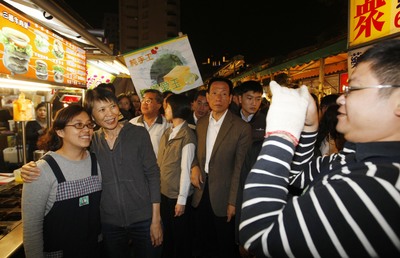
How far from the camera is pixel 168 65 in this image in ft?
16.9

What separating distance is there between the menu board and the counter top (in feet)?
5.98

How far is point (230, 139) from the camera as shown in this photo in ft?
12.5

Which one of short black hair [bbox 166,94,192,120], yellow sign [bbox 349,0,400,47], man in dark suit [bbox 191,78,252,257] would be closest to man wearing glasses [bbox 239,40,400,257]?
man in dark suit [bbox 191,78,252,257]

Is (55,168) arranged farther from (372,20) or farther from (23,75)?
(372,20)

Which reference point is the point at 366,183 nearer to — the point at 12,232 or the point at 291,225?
the point at 291,225

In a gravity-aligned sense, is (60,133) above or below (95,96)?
below

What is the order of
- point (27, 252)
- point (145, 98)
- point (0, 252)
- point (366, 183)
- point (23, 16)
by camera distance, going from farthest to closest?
point (145, 98)
point (23, 16)
point (0, 252)
point (27, 252)
point (366, 183)

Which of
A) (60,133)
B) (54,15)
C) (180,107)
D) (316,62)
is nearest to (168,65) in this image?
(180,107)

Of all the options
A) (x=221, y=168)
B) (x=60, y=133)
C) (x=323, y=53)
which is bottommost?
(x=221, y=168)

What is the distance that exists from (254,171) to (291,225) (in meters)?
0.26

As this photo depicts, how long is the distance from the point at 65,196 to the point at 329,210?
2319 mm

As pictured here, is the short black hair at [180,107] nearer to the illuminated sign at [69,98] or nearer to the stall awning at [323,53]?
the illuminated sign at [69,98]

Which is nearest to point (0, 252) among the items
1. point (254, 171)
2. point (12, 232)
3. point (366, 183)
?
point (12, 232)

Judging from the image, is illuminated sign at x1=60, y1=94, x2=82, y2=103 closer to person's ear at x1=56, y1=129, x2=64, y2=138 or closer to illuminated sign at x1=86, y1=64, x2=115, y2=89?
illuminated sign at x1=86, y1=64, x2=115, y2=89
